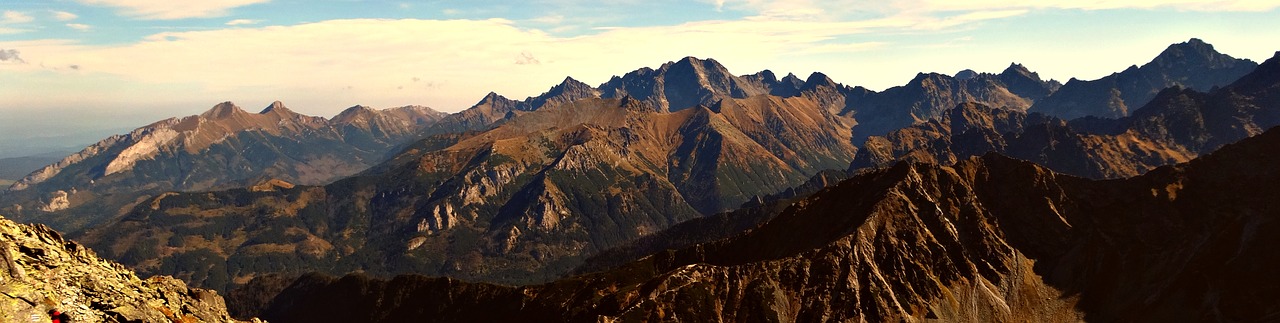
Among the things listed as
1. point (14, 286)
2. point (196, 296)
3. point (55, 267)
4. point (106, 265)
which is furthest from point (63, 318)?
point (196, 296)

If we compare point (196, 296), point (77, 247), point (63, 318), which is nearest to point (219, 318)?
point (196, 296)

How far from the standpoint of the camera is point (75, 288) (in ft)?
298

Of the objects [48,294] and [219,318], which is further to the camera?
[219,318]

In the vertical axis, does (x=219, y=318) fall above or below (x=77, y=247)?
below

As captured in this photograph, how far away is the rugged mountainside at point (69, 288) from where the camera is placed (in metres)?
81.5

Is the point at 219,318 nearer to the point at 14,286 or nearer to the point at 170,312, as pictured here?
the point at 170,312

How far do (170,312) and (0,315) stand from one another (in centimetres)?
3094

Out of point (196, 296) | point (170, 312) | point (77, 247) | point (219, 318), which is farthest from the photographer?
point (196, 296)

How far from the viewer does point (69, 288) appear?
89.7 m

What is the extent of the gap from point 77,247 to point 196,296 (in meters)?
22.5

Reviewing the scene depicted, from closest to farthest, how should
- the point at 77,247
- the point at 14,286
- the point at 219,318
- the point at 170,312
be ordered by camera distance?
the point at 14,286 < the point at 170,312 < the point at 77,247 < the point at 219,318

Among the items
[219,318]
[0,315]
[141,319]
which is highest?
[0,315]

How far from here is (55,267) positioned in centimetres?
9544

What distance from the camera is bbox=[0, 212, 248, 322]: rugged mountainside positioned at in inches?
3209
